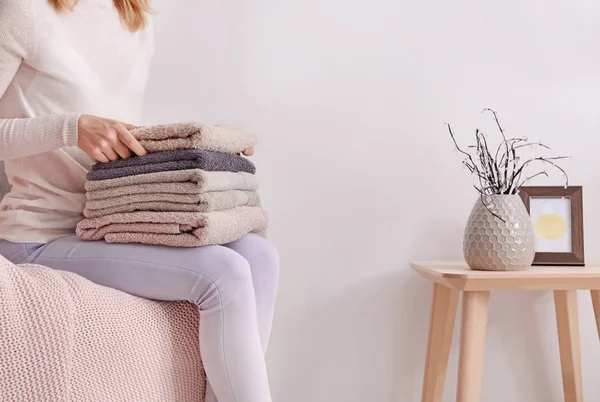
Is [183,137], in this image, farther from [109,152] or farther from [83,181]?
[83,181]

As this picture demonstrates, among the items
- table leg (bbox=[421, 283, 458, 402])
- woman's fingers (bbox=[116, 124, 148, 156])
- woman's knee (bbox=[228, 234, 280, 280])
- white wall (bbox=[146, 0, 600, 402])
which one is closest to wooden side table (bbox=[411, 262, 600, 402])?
table leg (bbox=[421, 283, 458, 402])

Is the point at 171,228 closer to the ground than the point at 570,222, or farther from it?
closer to the ground

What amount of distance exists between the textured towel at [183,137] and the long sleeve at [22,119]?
109 millimetres

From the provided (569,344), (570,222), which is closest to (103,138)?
(570,222)

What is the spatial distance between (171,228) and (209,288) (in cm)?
11

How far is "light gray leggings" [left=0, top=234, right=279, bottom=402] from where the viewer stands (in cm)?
94

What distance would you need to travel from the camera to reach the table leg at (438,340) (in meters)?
1.44

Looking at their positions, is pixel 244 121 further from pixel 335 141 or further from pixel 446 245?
pixel 446 245

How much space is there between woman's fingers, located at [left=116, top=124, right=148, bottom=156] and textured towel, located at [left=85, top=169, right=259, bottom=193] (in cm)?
4

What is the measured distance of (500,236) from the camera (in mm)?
1278

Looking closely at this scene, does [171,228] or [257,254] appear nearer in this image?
[171,228]

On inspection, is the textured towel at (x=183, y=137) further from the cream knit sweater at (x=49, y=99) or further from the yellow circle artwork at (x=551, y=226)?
the yellow circle artwork at (x=551, y=226)

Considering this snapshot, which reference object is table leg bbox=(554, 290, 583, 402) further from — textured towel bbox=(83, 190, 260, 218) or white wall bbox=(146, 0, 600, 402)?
textured towel bbox=(83, 190, 260, 218)

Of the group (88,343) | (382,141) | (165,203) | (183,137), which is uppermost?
(382,141)
